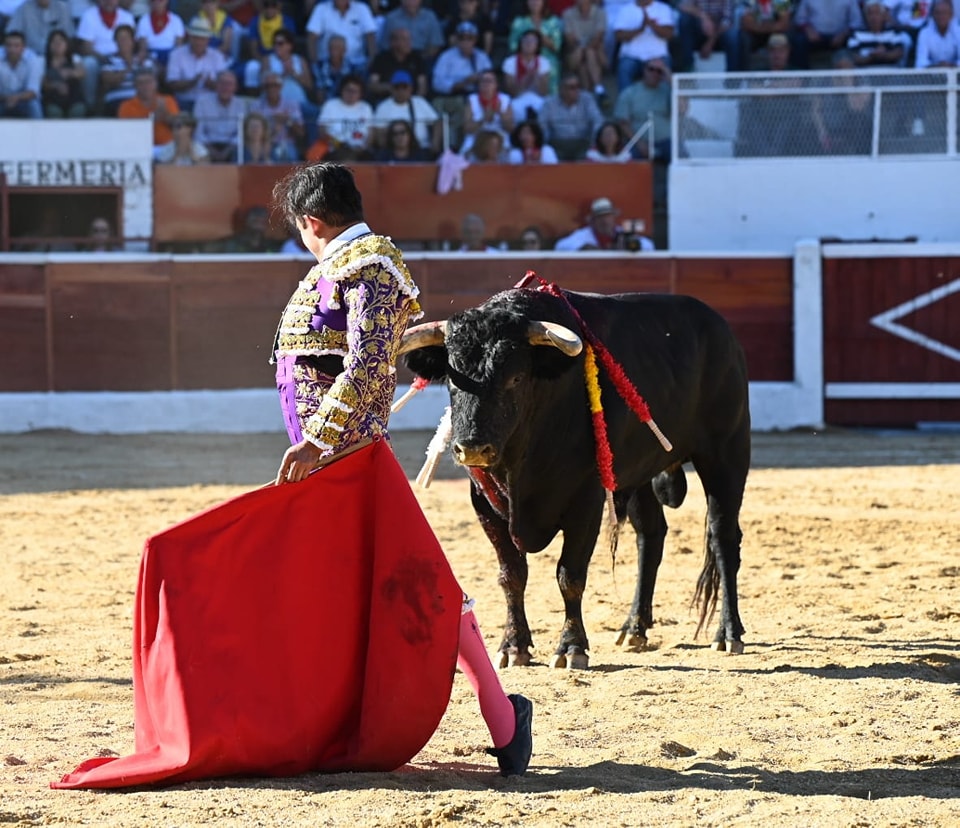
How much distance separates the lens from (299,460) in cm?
294

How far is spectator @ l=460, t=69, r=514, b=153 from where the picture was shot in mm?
11992

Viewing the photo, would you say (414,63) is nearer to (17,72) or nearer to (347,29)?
(347,29)

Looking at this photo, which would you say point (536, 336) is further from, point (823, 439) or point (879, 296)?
point (879, 296)

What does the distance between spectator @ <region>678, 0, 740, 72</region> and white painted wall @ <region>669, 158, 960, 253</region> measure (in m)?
1.10

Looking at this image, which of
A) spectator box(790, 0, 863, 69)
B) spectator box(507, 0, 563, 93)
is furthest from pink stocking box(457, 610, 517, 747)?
spectator box(790, 0, 863, 69)

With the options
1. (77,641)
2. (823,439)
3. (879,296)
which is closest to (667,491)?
(77,641)

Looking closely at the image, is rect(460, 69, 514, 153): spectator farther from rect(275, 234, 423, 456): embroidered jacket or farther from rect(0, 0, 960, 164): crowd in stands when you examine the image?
rect(275, 234, 423, 456): embroidered jacket

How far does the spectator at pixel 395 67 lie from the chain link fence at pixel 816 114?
2.08 m

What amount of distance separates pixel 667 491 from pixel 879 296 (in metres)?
6.67

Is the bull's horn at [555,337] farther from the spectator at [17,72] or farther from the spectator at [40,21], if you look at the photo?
the spectator at [40,21]

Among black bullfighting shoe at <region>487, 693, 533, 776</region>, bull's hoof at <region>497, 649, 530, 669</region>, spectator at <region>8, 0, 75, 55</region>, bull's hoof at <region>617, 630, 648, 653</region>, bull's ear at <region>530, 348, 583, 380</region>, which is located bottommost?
bull's hoof at <region>617, 630, 648, 653</region>

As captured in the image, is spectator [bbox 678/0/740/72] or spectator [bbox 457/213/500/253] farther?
spectator [bbox 678/0/740/72]

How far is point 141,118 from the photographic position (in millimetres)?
11656

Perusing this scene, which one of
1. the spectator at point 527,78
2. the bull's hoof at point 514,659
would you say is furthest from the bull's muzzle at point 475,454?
the spectator at point 527,78
